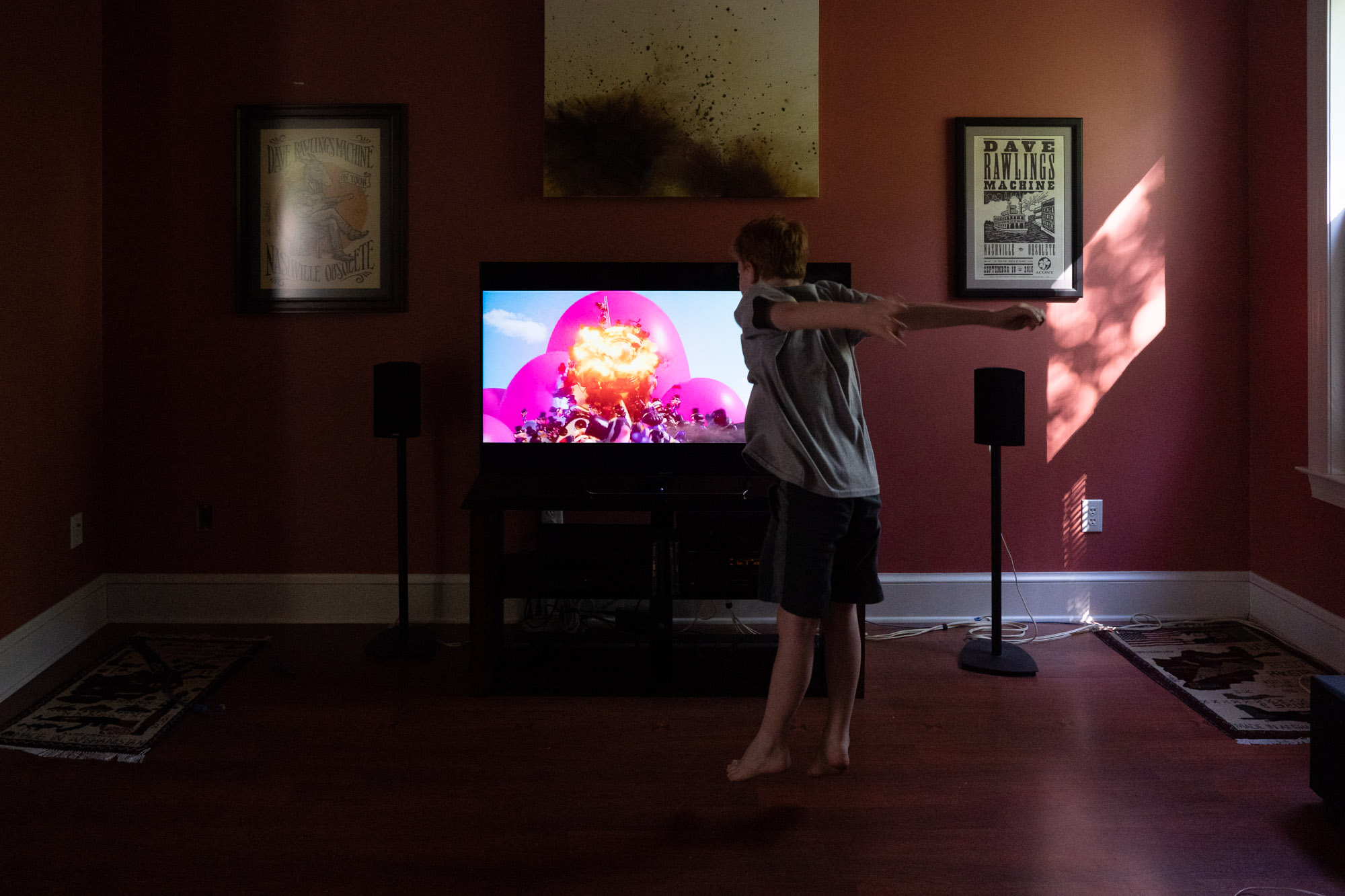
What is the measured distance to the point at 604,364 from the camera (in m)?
3.14

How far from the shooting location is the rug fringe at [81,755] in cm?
228

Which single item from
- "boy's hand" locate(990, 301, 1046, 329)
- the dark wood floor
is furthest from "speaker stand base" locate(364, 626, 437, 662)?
"boy's hand" locate(990, 301, 1046, 329)

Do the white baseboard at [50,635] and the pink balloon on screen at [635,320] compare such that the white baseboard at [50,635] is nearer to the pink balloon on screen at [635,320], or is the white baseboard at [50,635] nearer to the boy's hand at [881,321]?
the pink balloon on screen at [635,320]

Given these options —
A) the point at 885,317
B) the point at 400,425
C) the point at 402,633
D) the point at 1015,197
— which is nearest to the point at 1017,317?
the point at 885,317

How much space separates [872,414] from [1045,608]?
988mm

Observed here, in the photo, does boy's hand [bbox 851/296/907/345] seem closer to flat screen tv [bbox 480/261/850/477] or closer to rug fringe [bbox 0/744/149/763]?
flat screen tv [bbox 480/261/850/477]

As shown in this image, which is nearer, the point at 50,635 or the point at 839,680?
the point at 839,680

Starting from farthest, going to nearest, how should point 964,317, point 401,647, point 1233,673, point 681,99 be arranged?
point 681,99 → point 401,647 → point 1233,673 → point 964,317

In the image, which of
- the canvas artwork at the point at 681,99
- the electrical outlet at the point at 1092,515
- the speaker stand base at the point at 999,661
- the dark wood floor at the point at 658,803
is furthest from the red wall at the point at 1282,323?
the canvas artwork at the point at 681,99

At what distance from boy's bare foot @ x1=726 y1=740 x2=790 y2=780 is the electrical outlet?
1925 millimetres

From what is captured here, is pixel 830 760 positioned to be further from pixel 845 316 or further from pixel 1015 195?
pixel 1015 195

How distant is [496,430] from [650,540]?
0.68 metres

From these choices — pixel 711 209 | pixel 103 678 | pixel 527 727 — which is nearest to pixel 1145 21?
pixel 711 209

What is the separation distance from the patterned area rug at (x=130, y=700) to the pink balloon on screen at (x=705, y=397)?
1682mm
